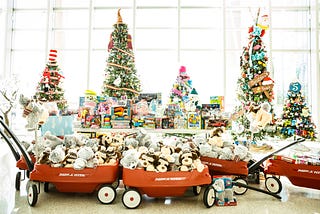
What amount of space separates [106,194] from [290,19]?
27.0 ft

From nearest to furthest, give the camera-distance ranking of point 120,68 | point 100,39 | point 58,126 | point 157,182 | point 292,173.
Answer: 1. point 157,182
2. point 292,173
3. point 58,126
4. point 120,68
5. point 100,39

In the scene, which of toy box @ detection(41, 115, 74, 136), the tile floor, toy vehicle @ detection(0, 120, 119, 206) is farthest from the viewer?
toy box @ detection(41, 115, 74, 136)

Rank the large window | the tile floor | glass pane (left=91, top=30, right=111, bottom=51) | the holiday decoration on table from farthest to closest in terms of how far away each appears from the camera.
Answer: glass pane (left=91, top=30, right=111, bottom=51) → the large window → the holiday decoration on table → the tile floor

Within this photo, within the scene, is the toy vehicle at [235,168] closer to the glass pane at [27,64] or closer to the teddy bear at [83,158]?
the teddy bear at [83,158]

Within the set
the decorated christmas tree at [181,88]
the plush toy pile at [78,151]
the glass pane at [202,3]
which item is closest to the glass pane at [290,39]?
the glass pane at [202,3]

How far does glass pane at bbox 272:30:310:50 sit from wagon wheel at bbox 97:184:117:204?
24.5 ft

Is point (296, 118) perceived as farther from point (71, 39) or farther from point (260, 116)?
point (71, 39)

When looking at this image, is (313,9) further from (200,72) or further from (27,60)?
(27,60)

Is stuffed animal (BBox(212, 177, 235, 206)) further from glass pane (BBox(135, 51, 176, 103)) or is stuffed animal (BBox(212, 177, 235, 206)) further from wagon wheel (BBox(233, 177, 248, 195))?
glass pane (BBox(135, 51, 176, 103))

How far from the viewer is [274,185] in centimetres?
275

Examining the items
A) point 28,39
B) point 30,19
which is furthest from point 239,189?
point 30,19

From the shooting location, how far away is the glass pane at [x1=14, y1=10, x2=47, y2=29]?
8625 millimetres

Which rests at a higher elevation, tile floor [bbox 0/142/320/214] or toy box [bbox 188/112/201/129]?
toy box [bbox 188/112/201/129]

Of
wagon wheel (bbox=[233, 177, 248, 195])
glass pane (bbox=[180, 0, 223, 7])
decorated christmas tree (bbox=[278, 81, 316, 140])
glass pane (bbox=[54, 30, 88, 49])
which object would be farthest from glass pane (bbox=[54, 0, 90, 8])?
wagon wheel (bbox=[233, 177, 248, 195])
